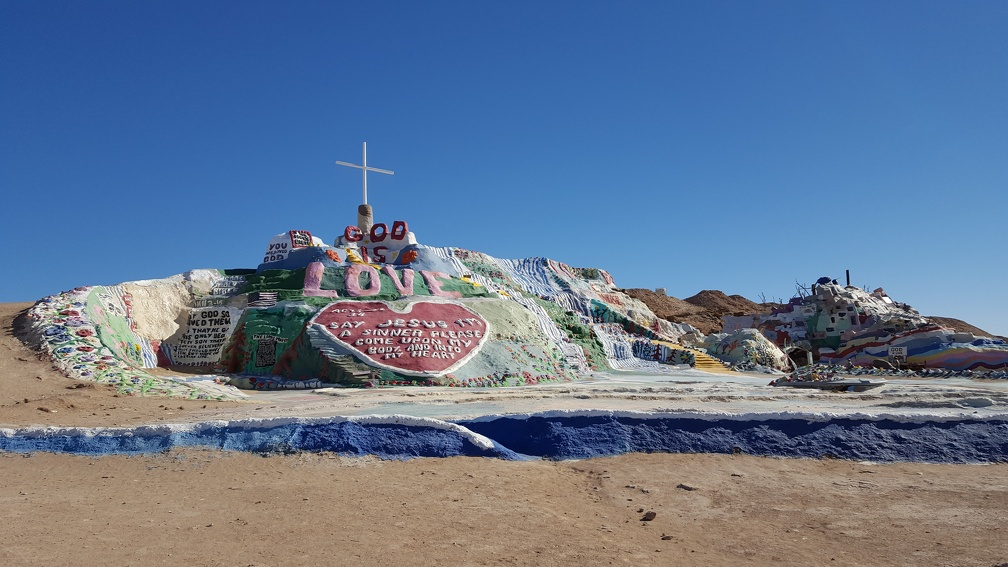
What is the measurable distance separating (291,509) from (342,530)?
973mm

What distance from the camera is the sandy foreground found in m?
5.22

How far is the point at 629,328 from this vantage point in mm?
31781

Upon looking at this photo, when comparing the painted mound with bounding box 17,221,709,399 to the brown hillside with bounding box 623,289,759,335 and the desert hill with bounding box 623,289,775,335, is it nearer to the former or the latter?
the brown hillside with bounding box 623,289,759,335

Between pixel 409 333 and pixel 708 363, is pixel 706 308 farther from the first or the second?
pixel 409 333

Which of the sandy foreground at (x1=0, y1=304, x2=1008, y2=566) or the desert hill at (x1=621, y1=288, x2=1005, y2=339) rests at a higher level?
the desert hill at (x1=621, y1=288, x2=1005, y2=339)

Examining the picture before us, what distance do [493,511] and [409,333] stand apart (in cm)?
1478

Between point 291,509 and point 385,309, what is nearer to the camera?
point 291,509

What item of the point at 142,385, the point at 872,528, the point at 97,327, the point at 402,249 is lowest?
the point at 872,528

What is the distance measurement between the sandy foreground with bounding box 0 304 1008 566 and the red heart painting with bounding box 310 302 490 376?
438 inches

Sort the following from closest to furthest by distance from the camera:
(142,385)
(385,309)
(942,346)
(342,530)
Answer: (342,530), (142,385), (385,309), (942,346)

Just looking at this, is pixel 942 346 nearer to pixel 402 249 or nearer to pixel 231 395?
pixel 402 249

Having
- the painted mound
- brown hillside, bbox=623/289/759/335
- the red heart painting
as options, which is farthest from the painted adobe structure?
the red heart painting

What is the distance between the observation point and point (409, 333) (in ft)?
68.6

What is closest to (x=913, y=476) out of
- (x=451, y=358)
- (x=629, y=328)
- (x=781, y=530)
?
(x=781, y=530)
